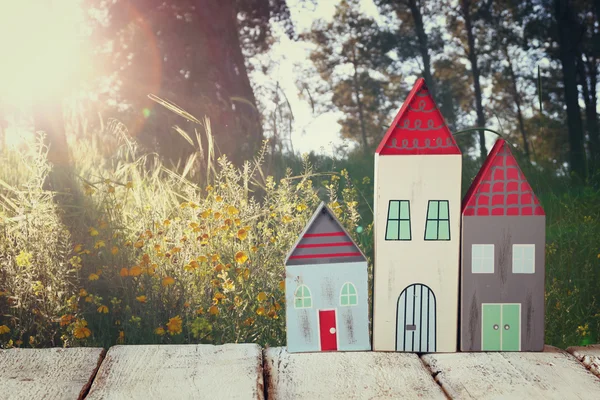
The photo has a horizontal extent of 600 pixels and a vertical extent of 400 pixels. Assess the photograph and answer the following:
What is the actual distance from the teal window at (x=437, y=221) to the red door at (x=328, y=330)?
353 mm

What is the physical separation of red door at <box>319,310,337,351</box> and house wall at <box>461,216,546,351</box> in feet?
1.21

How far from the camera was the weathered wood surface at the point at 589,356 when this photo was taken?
5.48 ft

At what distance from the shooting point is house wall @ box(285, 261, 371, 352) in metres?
1.74

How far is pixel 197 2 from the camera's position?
5000 mm

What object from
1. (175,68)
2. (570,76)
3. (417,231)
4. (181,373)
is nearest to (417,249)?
(417,231)

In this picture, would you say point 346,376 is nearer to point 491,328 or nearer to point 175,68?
point 491,328

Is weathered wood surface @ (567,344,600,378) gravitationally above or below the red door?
below

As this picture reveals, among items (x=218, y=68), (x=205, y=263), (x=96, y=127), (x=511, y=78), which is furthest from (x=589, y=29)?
(x=205, y=263)

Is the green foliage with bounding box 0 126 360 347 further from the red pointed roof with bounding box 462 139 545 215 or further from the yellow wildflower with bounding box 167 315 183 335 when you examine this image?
the red pointed roof with bounding box 462 139 545 215

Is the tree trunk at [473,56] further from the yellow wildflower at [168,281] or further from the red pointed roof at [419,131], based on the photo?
the red pointed roof at [419,131]

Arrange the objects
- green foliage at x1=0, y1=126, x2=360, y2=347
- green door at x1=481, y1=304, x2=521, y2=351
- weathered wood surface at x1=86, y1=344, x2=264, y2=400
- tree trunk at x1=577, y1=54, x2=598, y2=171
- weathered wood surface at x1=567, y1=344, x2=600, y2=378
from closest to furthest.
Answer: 1. weathered wood surface at x1=86, y1=344, x2=264, y2=400
2. weathered wood surface at x1=567, y1=344, x2=600, y2=378
3. green door at x1=481, y1=304, x2=521, y2=351
4. green foliage at x1=0, y1=126, x2=360, y2=347
5. tree trunk at x1=577, y1=54, x2=598, y2=171

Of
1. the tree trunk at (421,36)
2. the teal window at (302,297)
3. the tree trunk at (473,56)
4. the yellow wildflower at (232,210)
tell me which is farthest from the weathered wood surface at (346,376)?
the tree trunk at (473,56)

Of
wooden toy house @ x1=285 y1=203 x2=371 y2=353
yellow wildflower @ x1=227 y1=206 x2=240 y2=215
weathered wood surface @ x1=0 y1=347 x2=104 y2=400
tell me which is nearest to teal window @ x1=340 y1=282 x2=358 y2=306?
wooden toy house @ x1=285 y1=203 x2=371 y2=353

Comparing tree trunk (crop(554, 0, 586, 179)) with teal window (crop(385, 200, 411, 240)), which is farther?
tree trunk (crop(554, 0, 586, 179))
